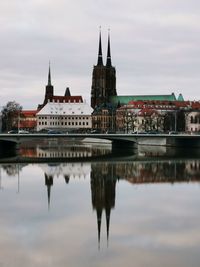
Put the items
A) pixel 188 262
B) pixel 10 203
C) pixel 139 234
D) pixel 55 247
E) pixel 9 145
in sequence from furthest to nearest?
pixel 9 145 < pixel 10 203 < pixel 139 234 < pixel 55 247 < pixel 188 262

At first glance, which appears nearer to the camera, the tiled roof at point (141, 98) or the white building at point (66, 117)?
the white building at point (66, 117)

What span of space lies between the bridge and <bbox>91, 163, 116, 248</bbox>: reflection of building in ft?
65.7

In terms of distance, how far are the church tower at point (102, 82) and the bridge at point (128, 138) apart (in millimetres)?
64909

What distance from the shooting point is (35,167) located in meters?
51.6

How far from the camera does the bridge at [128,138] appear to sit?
231 ft

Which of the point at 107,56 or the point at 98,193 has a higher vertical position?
the point at 107,56

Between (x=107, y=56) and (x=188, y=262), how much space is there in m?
137

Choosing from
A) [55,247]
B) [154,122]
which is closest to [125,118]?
[154,122]

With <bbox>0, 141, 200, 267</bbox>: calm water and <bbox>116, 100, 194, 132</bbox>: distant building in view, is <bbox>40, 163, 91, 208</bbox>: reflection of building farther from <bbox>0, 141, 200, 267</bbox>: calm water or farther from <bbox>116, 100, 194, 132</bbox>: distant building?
<bbox>116, 100, 194, 132</bbox>: distant building

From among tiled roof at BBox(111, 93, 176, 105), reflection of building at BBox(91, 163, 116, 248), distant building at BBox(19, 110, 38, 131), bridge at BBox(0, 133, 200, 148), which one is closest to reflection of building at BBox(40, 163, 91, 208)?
reflection of building at BBox(91, 163, 116, 248)

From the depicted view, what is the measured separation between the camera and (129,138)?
75.1m

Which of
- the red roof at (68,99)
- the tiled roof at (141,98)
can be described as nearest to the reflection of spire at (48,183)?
the red roof at (68,99)

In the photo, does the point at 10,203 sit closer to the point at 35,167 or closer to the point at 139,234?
the point at 139,234

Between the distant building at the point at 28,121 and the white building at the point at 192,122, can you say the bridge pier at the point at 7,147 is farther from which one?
the distant building at the point at 28,121
